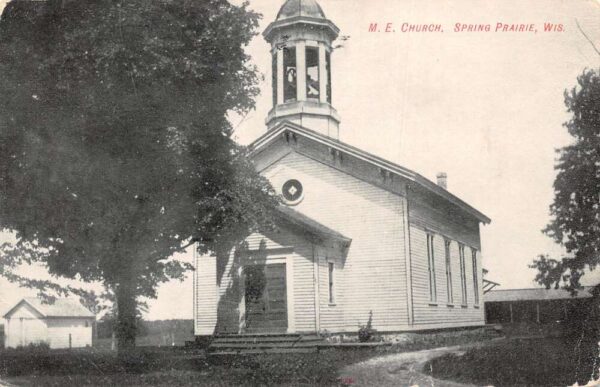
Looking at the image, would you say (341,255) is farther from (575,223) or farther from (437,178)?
(437,178)

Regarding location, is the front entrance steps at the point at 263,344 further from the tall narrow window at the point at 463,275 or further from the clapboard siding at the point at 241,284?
the tall narrow window at the point at 463,275

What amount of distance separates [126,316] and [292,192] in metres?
8.21

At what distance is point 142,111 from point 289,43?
10.2 meters

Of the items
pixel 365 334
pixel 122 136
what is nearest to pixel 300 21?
pixel 122 136

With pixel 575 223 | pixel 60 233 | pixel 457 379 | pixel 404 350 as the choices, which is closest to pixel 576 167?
pixel 575 223

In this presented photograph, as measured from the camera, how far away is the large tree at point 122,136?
503 inches

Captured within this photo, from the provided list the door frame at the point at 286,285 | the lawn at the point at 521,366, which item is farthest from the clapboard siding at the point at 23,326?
the lawn at the point at 521,366

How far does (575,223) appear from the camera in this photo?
1855 centimetres

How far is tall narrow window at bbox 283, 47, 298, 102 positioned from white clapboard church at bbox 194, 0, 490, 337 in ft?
0.13

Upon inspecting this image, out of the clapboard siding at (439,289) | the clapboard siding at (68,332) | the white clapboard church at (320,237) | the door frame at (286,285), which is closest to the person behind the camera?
the door frame at (286,285)

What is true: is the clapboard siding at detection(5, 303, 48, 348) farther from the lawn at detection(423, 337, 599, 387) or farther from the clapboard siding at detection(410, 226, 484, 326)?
the clapboard siding at detection(410, 226, 484, 326)

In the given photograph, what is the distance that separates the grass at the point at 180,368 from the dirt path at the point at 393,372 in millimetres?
379

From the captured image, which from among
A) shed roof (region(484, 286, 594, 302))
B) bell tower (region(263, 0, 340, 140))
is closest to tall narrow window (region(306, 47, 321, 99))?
bell tower (region(263, 0, 340, 140))

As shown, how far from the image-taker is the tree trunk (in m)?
14.9
